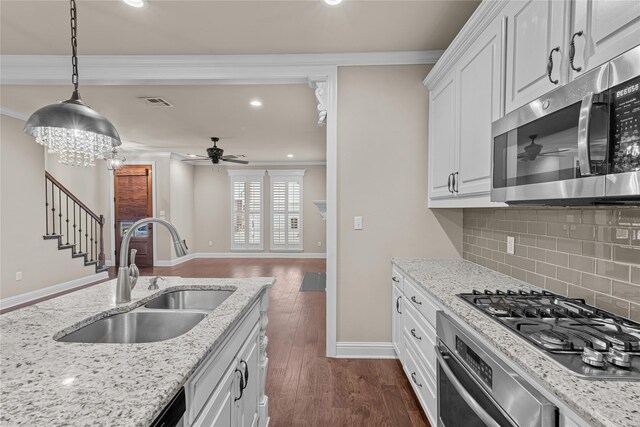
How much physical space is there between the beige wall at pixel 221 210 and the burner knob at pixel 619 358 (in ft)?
25.0

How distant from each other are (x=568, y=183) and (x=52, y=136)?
213 cm

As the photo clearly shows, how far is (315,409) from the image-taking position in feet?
6.85

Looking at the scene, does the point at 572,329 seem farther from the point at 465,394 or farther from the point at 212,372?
the point at 212,372

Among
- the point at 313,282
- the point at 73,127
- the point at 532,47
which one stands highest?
the point at 532,47

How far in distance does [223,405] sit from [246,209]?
7618 mm

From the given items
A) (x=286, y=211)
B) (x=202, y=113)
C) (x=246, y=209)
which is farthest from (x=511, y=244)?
(x=246, y=209)

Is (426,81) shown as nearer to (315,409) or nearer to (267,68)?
(267,68)

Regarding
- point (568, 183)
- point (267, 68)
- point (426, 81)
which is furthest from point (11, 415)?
point (426, 81)

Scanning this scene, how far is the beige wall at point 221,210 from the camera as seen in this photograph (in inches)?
334

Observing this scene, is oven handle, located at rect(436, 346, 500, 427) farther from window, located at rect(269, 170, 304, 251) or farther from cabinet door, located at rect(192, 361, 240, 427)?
window, located at rect(269, 170, 304, 251)

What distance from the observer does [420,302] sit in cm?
192

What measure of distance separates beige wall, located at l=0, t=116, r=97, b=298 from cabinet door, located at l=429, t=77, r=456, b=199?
540cm

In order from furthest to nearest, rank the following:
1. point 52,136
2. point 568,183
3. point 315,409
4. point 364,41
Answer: point 364,41 < point 315,409 < point 52,136 < point 568,183

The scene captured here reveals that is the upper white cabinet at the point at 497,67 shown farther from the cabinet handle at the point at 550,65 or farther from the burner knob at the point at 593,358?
the burner knob at the point at 593,358
